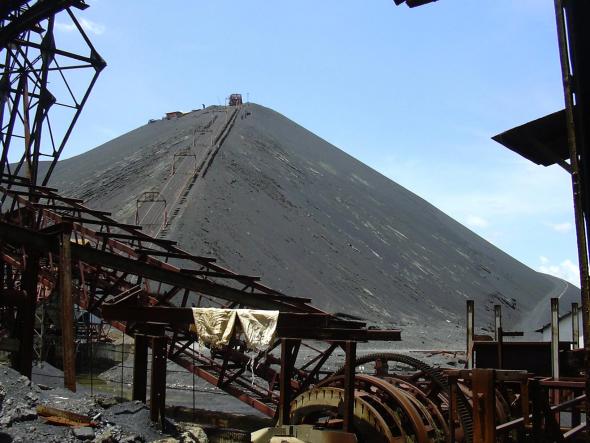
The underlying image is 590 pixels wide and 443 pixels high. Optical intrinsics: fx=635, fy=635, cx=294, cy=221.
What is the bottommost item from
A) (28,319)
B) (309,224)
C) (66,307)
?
(28,319)

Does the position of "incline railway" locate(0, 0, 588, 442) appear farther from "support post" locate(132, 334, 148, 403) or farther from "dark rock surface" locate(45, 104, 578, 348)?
Answer: "dark rock surface" locate(45, 104, 578, 348)

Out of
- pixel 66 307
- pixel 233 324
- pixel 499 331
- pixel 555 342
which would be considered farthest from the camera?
pixel 66 307

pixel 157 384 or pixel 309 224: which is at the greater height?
pixel 309 224

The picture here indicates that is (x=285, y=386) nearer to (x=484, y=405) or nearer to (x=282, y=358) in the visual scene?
(x=282, y=358)

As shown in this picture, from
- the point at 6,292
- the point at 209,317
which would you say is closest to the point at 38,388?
the point at 209,317

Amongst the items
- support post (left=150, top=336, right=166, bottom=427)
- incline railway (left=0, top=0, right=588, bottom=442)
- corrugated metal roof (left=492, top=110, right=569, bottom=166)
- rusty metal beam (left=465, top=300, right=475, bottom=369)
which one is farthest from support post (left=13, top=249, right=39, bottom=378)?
corrugated metal roof (left=492, top=110, right=569, bottom=166)

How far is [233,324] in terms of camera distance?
848cm

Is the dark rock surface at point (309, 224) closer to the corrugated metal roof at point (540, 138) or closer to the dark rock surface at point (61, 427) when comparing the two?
the dark rock surface at point (61, 427)

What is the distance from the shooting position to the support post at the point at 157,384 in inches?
342

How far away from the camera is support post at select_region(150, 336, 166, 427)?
8695mm

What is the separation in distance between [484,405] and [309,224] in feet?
140

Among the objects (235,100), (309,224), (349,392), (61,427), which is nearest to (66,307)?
(61,427)

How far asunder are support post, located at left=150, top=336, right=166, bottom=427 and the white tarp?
2.16 ft

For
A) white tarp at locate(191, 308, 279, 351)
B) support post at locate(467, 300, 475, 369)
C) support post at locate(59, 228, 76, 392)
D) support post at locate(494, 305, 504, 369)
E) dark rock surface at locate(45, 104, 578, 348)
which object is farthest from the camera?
dark rock surface at locate(45, 104, 578, 348)
